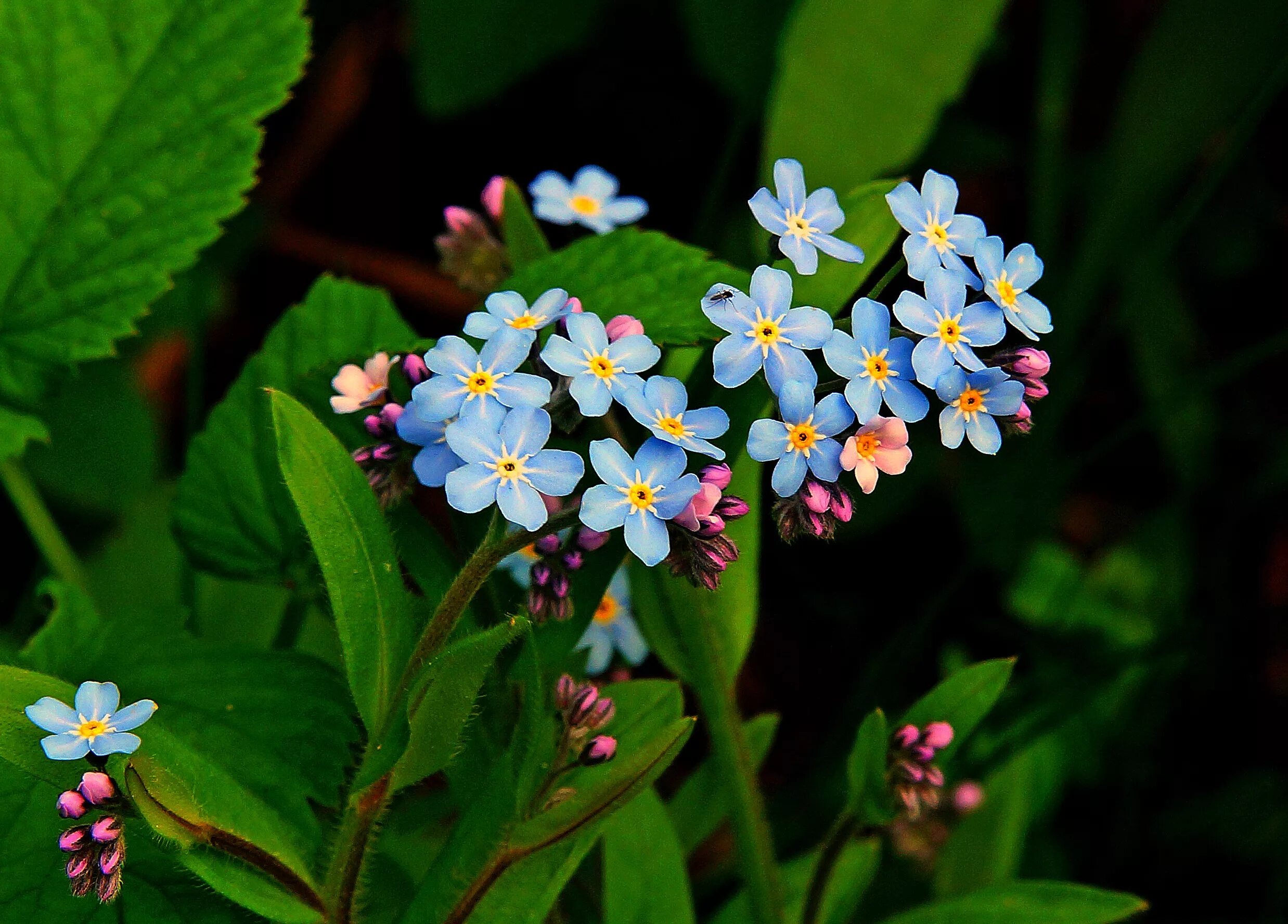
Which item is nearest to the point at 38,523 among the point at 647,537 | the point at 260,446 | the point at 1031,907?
the point at 260,446

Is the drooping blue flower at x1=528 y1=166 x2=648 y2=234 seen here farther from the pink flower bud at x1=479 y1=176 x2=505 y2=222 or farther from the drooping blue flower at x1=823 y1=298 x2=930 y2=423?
the drooping blue flower at x1=823 y1=298 x2=930 y2=423

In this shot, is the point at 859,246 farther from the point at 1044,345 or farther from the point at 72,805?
the point at 1044,345

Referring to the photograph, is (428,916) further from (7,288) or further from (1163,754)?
(1163,754)

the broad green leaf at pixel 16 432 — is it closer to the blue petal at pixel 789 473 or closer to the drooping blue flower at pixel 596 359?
the drooping blue flower at pixel 596 359

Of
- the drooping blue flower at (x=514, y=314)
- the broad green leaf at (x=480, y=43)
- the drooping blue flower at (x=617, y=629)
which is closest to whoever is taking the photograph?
the drooping blue flower at (x=514, y=314)

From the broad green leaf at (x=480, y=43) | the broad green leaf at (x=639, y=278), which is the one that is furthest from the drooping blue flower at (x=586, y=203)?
the broad green leaf at (x=480, y=43)

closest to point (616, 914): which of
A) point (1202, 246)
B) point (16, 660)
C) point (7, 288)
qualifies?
point (16, 660)
